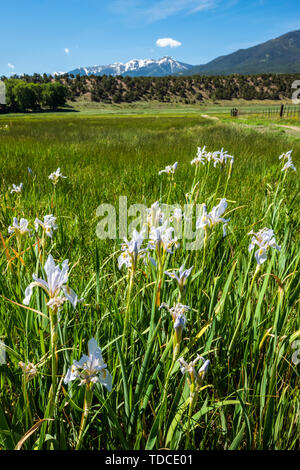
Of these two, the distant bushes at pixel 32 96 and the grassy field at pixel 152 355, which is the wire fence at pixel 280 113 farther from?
the distant bushes at pixel 32 96

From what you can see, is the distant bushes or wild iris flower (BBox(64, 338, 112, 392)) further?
the distant bushes

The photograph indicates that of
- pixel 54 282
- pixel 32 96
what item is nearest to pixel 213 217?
pixel 54 282

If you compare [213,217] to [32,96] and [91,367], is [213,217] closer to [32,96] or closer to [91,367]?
[91,367]

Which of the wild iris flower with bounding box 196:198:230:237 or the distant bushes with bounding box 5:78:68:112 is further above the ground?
the distant bushes with bounding box 5:78:68:112

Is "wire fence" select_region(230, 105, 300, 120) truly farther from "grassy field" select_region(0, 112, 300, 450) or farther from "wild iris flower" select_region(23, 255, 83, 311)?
"wild iris flower" select_region(23, 255, 83, 311)

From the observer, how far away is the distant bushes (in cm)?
8188

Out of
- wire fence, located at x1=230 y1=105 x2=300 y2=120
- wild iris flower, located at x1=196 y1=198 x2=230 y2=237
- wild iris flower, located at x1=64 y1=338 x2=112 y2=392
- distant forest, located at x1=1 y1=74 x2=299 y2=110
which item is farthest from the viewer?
distant forest, located at x1=1 y1=74 x2=299 y2=110

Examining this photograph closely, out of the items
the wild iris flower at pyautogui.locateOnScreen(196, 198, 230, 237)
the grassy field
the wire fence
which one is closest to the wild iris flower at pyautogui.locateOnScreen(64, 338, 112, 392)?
the grassy field

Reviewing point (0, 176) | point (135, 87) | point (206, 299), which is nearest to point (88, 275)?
point (206, 299)

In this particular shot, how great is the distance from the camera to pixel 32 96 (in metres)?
85.7

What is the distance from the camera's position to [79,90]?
4638 inches
